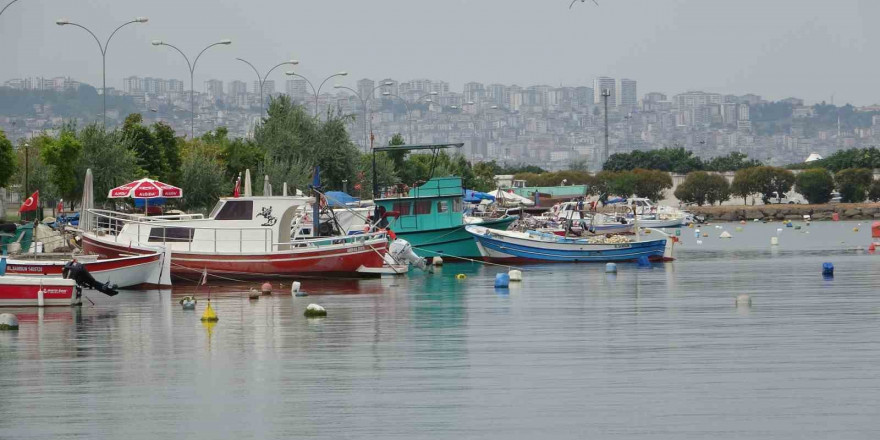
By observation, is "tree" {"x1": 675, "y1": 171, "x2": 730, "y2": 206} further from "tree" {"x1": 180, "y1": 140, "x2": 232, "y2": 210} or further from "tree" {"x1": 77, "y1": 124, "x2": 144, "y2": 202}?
"tree" {"x1": 77, "y1": 124, "x2": 144, "y2": 202}

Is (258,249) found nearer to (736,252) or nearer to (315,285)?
(315,285)

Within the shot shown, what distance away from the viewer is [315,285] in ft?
138

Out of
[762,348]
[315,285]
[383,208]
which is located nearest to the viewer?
[762,348]

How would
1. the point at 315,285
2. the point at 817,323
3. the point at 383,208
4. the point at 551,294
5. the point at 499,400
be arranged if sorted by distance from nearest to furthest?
the point at 499,400
the point at 817,323
the point at 551,294
the point at 315,285
the point at 383,208

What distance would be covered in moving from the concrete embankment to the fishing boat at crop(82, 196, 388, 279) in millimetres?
112402

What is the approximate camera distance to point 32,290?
106 feet

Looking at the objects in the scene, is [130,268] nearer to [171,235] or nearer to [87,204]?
[171,235]

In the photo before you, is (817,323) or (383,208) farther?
(383,208)

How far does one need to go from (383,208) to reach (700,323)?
95.2ft

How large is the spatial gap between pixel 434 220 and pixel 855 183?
128277 mm

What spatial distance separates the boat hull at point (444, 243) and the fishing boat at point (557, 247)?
63 centimetres

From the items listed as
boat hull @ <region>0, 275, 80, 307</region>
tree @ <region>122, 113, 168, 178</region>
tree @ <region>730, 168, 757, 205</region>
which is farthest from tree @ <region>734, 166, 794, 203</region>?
boat hull @ <region>0, 275, 80, 307</region>

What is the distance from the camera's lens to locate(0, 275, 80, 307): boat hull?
32.3 m

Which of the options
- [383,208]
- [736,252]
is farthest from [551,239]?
[736,252]
